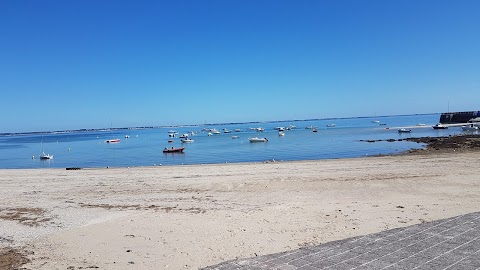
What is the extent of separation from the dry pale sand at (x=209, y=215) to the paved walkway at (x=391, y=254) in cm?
181

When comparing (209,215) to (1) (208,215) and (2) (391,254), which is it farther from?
(2) (391,254)

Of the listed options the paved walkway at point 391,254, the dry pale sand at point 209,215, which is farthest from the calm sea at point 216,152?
the paved walkway at point 391,254

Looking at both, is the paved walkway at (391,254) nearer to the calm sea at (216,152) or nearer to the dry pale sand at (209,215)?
the dry pale sand at (209,215)

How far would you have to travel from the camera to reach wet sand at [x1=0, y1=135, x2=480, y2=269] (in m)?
8.30

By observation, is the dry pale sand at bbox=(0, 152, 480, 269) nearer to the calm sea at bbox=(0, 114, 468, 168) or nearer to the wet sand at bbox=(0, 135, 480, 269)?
the wet sand at bbox=(0, 135, 480, 269)

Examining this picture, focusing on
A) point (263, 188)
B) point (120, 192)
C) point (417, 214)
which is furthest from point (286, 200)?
point (120, 192)

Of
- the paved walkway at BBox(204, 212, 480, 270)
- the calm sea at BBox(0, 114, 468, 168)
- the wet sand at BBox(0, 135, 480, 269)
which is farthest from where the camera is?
the calm sea at BBox(0, 114, 468, 168)

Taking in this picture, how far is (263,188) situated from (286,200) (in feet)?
11.0

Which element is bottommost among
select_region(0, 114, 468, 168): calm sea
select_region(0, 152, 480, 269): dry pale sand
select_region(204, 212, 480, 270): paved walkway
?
select_region(0, 114, 468, 168): calm sea

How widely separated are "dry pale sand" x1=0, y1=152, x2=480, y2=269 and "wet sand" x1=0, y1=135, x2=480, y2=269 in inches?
1.2

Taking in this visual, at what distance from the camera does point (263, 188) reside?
17141mm

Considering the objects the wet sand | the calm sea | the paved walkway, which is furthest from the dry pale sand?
the calm sea

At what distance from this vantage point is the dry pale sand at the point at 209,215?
834 cm

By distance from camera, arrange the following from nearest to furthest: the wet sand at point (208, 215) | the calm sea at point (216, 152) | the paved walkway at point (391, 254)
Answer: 1. the paved walkway at point (391, 254)
2. the wet sand at point (208, 215)
3. the calm sea at point (216, 152)
